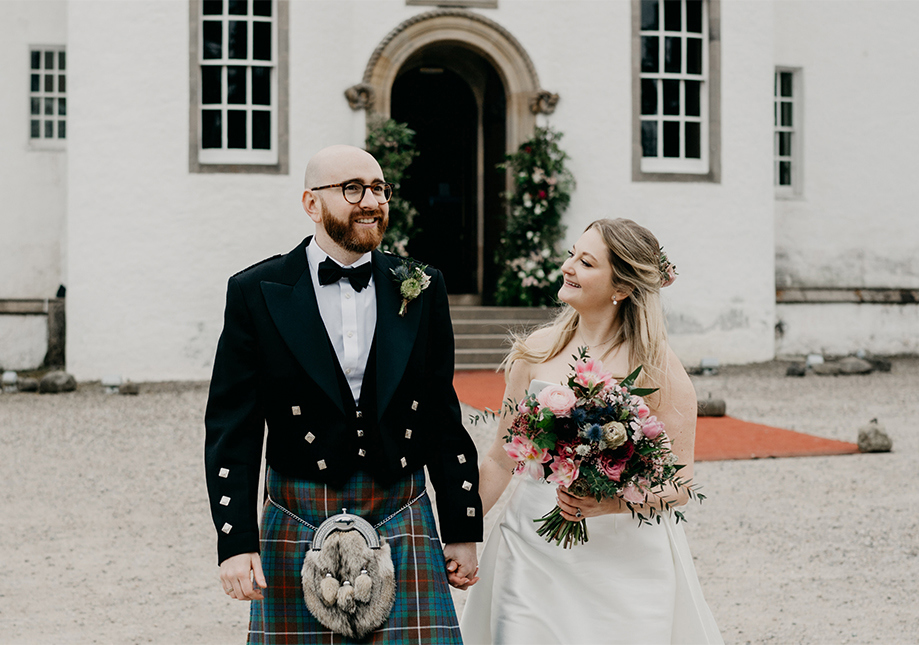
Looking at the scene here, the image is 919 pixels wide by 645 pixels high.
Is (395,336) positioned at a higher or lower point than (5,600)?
higher

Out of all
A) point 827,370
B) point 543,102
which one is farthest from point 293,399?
point 827,370

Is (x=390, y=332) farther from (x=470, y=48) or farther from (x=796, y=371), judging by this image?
(x=796, y=371)

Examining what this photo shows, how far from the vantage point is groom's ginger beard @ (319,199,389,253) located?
2.53 meters

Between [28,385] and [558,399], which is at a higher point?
[558,399]

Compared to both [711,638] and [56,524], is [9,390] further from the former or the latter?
[711,638]

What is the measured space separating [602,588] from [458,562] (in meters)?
0.43

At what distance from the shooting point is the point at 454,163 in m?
15.3

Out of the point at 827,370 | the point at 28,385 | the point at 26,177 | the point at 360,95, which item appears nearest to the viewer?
the point at 28,385

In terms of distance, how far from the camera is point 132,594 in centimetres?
459

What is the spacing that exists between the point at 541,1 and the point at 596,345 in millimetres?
11531

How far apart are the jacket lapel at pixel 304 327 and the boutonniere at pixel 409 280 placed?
0.74ft

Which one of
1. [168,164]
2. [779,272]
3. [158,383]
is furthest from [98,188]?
[779,272]

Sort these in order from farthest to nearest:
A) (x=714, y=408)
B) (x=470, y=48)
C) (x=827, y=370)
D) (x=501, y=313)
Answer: (x=827, y=370) < (x=470, y=48) < (x=501, y=313) < (x=714, y=408)

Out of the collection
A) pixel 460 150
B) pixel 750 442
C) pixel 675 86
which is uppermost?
pixel 675 86
